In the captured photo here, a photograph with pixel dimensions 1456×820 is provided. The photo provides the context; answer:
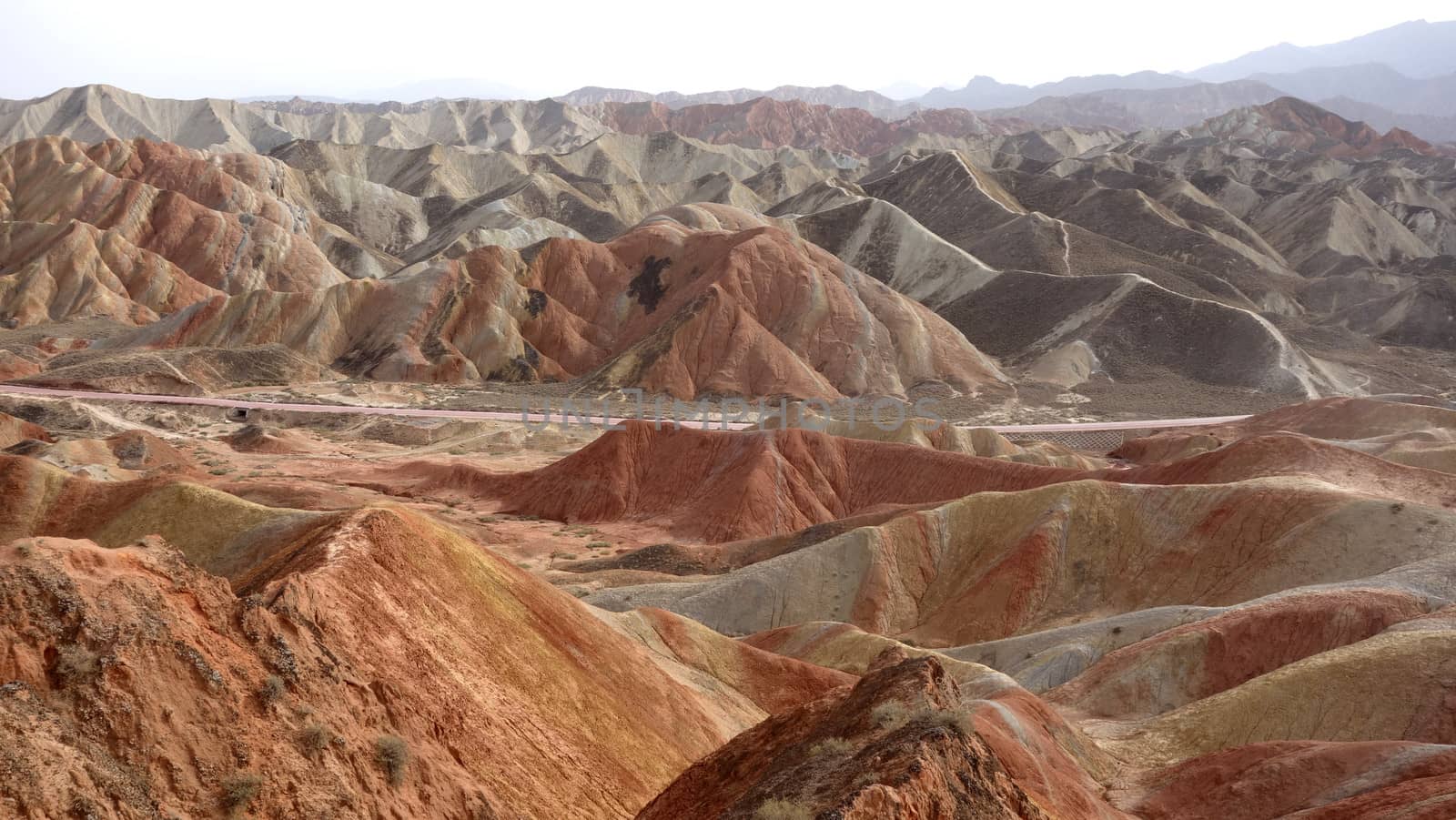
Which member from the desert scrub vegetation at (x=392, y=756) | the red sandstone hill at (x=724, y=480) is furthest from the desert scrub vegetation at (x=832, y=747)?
the red sandstone hill at (x=724, y=480)

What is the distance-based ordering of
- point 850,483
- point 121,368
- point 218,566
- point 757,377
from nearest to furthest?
1. point 218,566
2. point 850,483
3. point 121,368
4. point 757,377

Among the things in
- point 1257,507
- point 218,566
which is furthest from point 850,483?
point 218,566

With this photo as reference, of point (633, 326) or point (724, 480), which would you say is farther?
point (633, 326)

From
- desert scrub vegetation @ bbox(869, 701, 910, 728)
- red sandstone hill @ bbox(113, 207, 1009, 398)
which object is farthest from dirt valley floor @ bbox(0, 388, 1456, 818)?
red sandstone hill @ bbox(113, 207, 1009, 398)

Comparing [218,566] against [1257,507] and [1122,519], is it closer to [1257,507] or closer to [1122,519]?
[1122,519]

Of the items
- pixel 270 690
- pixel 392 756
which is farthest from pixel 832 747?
pixel 270 690

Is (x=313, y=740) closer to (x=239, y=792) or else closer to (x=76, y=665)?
(x=239, y=792)
